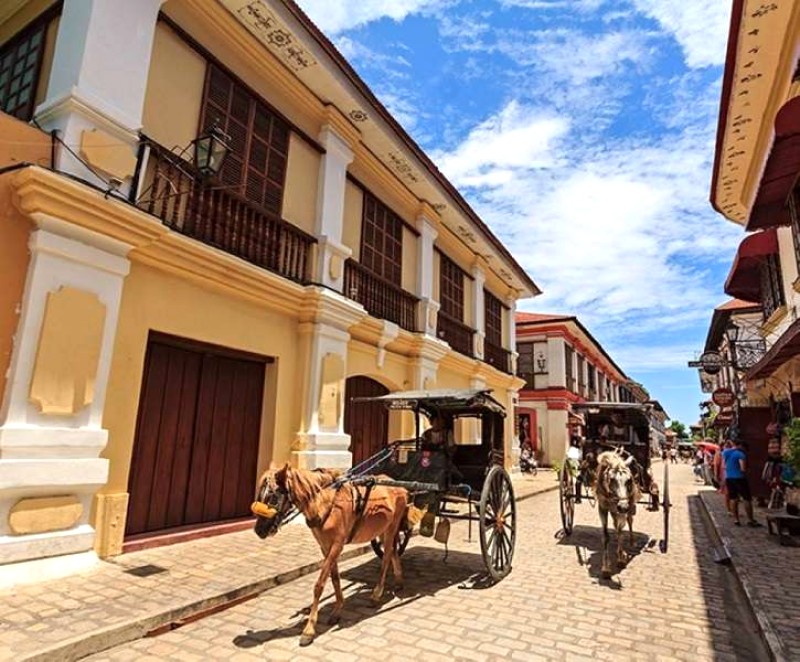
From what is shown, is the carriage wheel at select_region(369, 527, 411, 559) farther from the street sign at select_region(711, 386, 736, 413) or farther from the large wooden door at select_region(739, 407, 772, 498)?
the street sign at select_region(711, 386, 736, 413)

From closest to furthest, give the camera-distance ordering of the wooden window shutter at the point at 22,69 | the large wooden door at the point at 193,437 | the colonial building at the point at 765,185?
the wooden window shutter at the point at 22,69, the large wooden door at the point at 193,437, the colonial building at the point at 765,185

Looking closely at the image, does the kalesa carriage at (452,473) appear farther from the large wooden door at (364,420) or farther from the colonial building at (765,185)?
the colonial building at (765,185)

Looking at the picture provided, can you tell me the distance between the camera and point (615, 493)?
20.0 ft

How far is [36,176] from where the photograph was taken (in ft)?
15.4

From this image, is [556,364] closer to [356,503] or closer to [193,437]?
[193,437]

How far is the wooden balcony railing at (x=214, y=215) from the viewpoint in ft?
20.5

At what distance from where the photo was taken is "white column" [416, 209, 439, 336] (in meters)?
12.1

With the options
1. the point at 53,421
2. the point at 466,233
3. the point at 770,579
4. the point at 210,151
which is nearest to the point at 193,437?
the point at 53,421

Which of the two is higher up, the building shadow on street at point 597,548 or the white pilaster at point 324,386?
the white pilaster at point 324,386

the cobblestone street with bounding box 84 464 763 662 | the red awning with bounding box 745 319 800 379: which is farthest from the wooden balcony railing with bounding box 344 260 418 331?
the red awning with bounding box 745 319 800 379

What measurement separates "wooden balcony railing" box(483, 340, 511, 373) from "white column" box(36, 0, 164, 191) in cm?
1216

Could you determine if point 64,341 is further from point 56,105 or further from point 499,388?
point 499,388

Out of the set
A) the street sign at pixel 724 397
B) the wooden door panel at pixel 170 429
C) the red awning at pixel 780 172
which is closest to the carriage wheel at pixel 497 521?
the wooden door panel at pixel 170 429

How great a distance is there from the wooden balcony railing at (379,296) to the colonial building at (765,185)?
21.6ft
